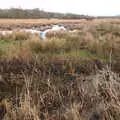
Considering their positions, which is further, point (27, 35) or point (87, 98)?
point (27, 35)

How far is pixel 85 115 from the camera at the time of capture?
20.3 ft

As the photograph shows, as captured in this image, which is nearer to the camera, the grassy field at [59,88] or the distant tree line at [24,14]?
the grassy field at [59,88]

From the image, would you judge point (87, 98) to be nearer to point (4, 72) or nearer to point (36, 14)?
point (4, 72)

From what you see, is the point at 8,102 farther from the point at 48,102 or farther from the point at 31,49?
the point at 31,49

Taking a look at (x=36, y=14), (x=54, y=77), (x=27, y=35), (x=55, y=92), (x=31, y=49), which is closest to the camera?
(x=55, y=92)

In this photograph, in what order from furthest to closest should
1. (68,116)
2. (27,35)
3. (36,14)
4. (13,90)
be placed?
(36,14), (27,35), (13,90), (68,116)

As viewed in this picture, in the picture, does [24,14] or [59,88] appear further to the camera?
[24,14]

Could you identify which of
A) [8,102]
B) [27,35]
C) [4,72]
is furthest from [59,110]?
[27,35]

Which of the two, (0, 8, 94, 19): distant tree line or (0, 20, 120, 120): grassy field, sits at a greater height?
(0, 20, 120, 120): grassy field

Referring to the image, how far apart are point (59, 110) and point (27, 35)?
1182 cm

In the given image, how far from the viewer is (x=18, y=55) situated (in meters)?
11.0

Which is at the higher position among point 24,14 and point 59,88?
point 59,88

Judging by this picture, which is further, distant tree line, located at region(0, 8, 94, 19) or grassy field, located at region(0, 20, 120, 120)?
distant tree line, located at region(0, 8, 94, 19)

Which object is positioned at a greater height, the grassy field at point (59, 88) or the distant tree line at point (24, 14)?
the grassy field at point (59, 88)
